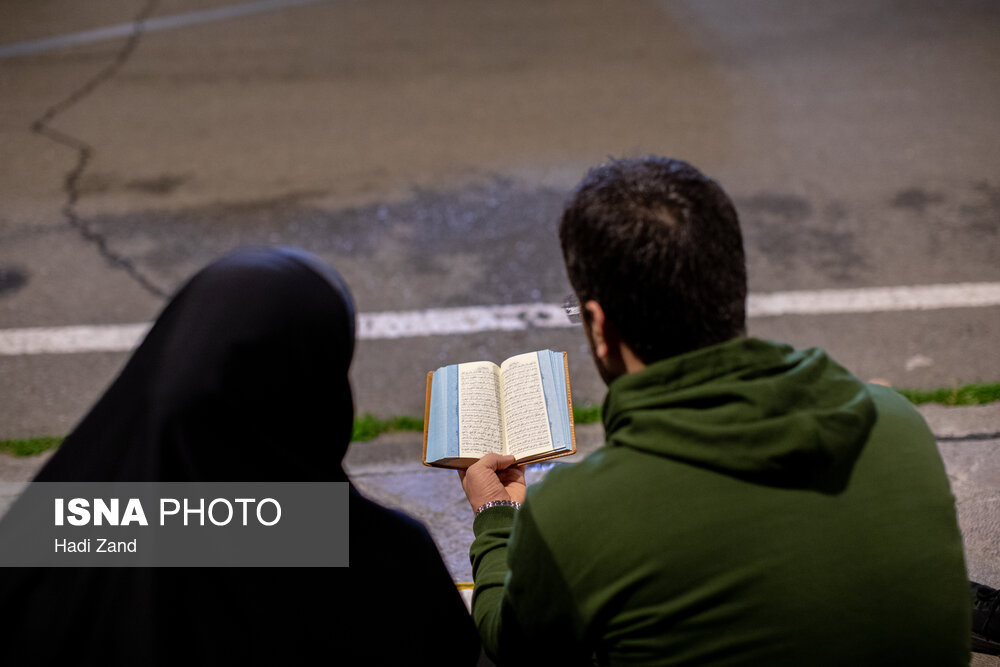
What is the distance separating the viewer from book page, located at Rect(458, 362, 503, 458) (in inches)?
85.2

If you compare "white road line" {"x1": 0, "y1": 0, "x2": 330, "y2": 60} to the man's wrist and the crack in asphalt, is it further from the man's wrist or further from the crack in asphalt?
the man's wrist

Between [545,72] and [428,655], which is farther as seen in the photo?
[545,72]

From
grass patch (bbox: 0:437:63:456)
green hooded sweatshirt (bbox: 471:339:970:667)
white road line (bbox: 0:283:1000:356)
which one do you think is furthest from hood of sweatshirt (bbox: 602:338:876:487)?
grass patch (bbox: 0:437:63:456)

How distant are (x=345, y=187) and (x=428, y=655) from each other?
3.58 m

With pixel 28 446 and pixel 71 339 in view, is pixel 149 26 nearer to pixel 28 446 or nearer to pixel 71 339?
pixel 71 339

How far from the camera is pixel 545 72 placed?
19.2 feet

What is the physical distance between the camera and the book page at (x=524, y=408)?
216 centimetres

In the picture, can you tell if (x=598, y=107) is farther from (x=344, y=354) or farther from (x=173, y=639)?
(x=173, y=639)

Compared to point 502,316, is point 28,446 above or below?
below

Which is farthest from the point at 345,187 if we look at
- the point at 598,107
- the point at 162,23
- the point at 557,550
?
the point at 557,550

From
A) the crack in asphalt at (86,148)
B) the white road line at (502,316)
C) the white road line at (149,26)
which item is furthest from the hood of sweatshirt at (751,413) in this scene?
the white road line at (149,26)

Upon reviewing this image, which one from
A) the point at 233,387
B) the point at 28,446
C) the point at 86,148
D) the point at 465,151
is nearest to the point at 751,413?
the point at 233,387

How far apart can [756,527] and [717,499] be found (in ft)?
0.24

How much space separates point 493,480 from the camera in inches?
81.8
